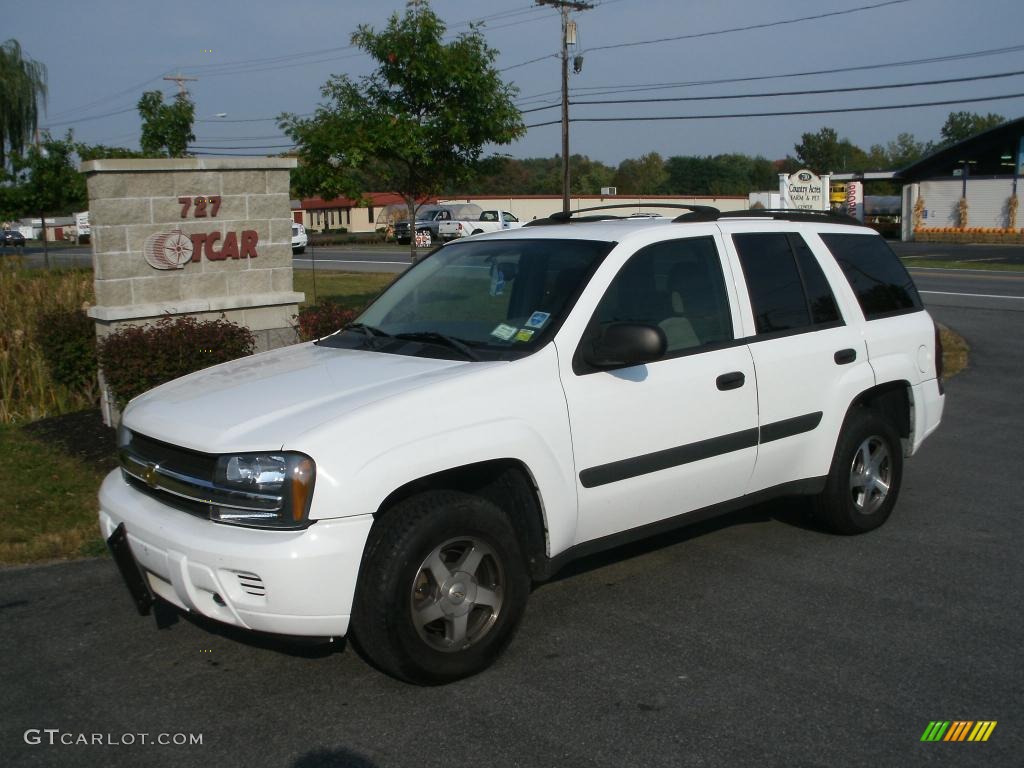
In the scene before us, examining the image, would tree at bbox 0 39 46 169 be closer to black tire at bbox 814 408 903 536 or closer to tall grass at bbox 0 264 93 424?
tall grass at bbox 0 264 93 424

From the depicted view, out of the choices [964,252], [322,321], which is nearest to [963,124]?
[964,252]

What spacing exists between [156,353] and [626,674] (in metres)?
5.21

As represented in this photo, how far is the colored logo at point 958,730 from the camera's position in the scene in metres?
3.74

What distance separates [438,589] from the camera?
4129 mm

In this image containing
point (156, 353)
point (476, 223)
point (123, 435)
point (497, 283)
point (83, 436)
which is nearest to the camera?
point (123, 435)

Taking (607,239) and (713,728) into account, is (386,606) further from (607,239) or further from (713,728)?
(607,239)

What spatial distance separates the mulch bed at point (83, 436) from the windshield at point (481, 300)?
309 centimetres

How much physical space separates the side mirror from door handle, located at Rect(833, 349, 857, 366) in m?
1.58

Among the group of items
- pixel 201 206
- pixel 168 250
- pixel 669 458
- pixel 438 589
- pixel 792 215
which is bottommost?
pixel 438 589

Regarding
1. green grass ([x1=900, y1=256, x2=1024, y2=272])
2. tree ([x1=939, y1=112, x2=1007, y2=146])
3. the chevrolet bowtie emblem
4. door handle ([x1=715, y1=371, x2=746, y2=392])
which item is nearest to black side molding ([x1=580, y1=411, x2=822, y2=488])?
door handle ([x1=715, y1=371, x2=746, y2=392])

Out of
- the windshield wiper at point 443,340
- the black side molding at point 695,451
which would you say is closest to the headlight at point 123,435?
the windshield wiper at point 443,340

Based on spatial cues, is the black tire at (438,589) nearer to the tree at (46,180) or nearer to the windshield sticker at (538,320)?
the windshield sticker at (538,320)

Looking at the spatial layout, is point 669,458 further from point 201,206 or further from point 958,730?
point 201,206

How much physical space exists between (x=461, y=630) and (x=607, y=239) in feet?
6.57
